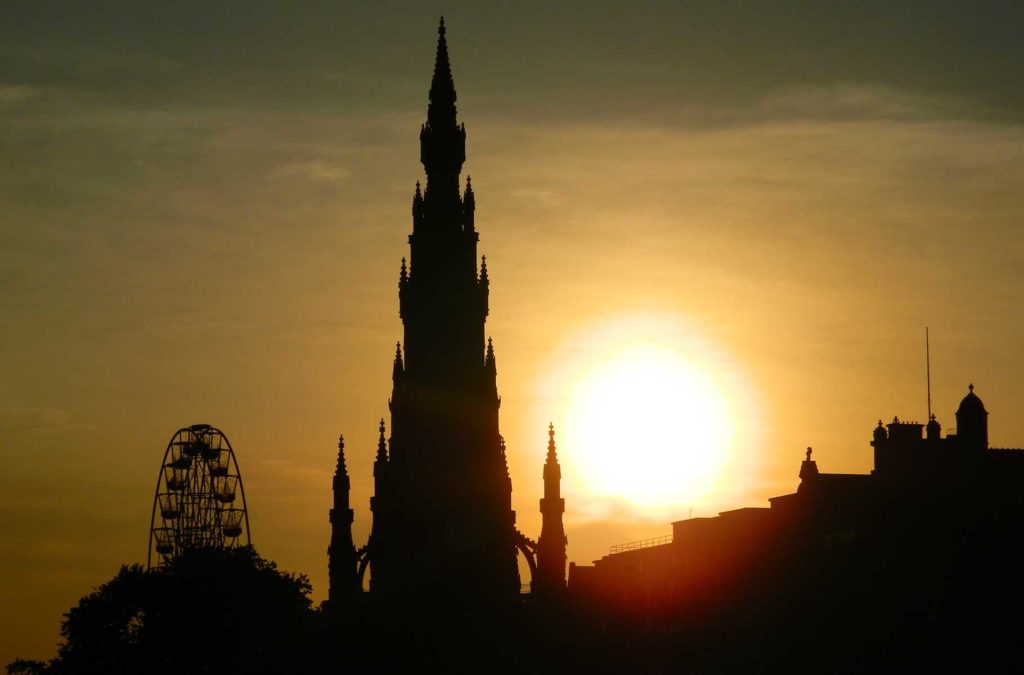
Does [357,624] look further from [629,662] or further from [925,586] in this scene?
[925,586]

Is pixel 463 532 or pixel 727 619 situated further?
pixel 463 532

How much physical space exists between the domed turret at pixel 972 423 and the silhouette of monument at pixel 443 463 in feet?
99.4

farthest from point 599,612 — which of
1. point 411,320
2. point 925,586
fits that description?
point 411,320

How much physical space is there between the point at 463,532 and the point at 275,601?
25.2m

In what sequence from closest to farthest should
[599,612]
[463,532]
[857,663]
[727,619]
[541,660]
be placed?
[857,663]
[727,619]
[541,660]
[599,612]
[463,532]

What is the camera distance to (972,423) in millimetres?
160125

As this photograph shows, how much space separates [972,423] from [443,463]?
152 ft

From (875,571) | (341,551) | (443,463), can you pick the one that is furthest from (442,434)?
(875,571)

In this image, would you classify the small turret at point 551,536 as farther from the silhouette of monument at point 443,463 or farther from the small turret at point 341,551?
the small turret at point 341,551

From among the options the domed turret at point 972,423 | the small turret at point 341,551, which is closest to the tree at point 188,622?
the small turret at point 341,551

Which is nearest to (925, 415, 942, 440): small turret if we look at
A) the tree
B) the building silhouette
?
the building silhouette

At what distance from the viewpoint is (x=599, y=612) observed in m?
158

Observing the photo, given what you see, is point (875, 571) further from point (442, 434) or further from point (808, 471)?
point (442, 434)

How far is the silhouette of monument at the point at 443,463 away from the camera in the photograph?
179 m
